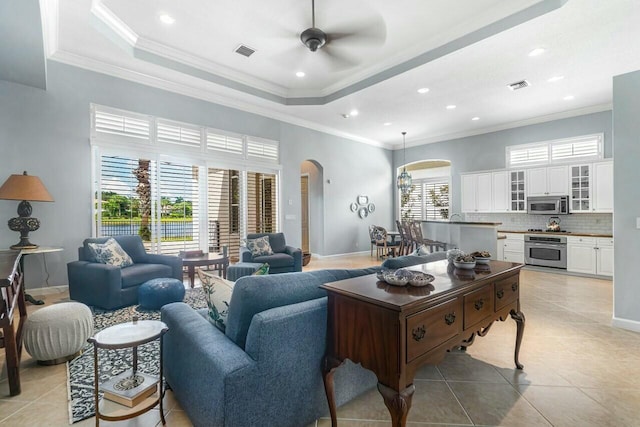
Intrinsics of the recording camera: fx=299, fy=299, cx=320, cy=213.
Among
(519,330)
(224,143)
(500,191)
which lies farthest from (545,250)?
(224,143)

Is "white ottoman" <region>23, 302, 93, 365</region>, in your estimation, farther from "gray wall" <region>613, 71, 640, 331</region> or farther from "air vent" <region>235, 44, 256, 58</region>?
"gray wall" <region>613, 71, 640, 331</region>

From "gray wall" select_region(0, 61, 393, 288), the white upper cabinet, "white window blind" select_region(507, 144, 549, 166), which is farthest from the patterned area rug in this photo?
"white window blind" select_region(507, 144, 549, 166)

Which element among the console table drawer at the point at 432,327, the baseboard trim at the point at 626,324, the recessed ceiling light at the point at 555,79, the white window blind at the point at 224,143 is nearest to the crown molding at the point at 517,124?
the recessed ceiling light at the point at 555,79

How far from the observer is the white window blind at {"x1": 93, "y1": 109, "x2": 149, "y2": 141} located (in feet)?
14.9

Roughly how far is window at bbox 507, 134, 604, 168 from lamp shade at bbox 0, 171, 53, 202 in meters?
8.81

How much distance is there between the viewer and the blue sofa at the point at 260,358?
1312 mm

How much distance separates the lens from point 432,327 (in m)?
1.38

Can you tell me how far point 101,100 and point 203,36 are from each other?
6.34 feet

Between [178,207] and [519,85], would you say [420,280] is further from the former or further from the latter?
[519,85]

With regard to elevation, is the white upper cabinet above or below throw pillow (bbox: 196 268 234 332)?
above

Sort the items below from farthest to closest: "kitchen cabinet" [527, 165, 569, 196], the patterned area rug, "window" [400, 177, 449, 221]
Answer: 1. "window" [400, 177, 449, 221]
2. "kitchen cabinet" [527, 165, 569, 196]
3. the patterned area rug

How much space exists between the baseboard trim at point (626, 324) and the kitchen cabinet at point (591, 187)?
3.52 metres

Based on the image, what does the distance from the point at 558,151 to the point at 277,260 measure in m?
6.44

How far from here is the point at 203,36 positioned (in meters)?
4.09
